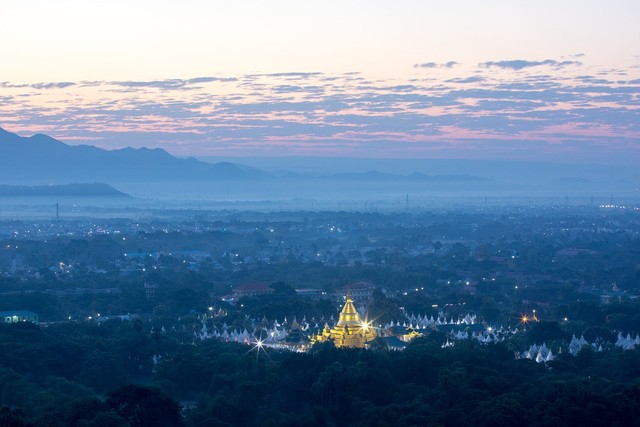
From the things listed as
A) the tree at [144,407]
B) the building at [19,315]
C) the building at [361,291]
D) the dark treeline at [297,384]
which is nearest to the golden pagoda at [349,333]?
the dark treeline at [297,384]

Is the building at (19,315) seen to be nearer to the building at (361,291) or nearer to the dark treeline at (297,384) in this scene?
the dark treeline at (297,384)

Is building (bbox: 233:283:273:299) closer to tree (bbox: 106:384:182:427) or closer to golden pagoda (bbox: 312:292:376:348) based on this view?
golden pagoda (bbox: 312:292:376:348)

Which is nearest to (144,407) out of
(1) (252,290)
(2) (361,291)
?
(1) (252,290)

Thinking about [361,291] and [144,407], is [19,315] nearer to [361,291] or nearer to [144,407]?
[361,291]

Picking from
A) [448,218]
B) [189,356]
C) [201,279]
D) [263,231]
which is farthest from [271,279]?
[448,218]

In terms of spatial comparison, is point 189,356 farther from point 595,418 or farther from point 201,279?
point 201,279

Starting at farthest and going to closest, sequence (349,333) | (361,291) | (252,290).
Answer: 1. (361,291)
2. (252,290)
3. (349,333)
